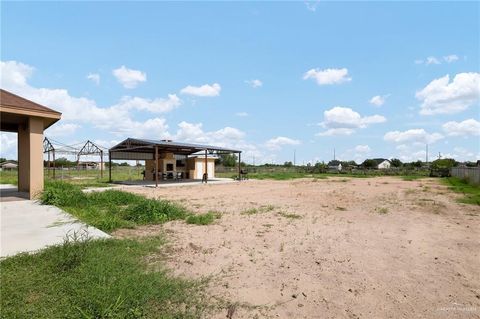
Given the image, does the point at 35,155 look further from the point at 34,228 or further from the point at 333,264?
the point at 333,264

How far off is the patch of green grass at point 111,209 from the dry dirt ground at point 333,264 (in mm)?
633

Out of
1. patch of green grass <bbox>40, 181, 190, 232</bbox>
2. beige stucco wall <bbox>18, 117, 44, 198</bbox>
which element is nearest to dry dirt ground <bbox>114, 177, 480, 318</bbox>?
patch of green grass <bbox>40, 181, 190, 232</bbox>

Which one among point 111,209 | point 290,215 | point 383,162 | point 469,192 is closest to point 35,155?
point 111,209

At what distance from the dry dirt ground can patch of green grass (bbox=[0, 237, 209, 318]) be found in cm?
39

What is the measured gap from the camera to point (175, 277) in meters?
3.78

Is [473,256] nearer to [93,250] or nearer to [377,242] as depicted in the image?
[377,242]

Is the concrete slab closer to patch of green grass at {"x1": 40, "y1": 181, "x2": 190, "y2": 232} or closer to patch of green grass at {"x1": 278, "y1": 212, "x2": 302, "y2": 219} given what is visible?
patch of green grass at {"x1": 40, "y1": 181, "x2": 190, "y2": 232}

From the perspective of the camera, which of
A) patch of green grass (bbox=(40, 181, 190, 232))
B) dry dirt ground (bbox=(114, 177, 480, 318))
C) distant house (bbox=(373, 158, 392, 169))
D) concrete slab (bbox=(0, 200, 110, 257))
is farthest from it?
distant house (bbox=(373, 158, 392, 169))

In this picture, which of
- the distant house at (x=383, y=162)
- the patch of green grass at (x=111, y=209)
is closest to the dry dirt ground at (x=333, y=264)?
the patch of green grass at (x=111, y=209)

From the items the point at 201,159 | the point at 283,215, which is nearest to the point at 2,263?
the point at 283,215

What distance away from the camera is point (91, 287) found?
3.15 meters

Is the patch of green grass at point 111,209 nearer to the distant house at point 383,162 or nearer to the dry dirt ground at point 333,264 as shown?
the dry dirt ground at point 333,264

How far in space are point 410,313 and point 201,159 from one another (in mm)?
27779

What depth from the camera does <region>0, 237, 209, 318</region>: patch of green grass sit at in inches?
109
